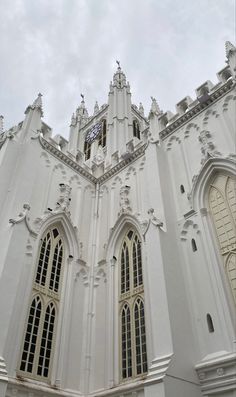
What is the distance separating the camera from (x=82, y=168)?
23609 millimetres

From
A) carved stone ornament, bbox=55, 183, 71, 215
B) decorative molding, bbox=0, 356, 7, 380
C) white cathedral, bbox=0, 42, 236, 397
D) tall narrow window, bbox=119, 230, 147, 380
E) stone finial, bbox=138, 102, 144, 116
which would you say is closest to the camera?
decorative molding, bbox=0, 356, 7, 380

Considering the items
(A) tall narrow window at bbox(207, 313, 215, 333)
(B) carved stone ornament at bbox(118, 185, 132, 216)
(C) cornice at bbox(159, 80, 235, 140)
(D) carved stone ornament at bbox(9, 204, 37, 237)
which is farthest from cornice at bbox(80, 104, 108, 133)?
(A) tall narrow window at bbox(207, 313, 215, 333)

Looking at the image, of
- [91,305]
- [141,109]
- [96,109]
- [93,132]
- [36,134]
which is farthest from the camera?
[96,109]

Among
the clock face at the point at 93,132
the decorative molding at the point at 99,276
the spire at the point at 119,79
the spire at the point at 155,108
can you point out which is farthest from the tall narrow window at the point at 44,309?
the spire at the point at 119,79

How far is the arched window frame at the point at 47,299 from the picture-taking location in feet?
46.3

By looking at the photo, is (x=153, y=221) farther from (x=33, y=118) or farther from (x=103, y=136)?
(x=103, y=136)

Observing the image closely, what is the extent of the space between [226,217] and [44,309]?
8.97 metres

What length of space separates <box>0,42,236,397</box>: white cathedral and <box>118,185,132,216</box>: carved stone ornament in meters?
0.07

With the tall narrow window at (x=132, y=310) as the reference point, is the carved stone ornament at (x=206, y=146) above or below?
above

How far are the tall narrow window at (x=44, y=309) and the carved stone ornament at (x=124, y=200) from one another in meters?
3.79

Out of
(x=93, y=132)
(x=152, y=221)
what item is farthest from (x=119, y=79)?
(x=152, y=221)

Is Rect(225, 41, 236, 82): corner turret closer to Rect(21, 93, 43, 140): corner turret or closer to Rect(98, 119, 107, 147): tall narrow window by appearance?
Rect(21, 93, 43, 140): corner turret

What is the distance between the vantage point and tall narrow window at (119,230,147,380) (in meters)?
14.4

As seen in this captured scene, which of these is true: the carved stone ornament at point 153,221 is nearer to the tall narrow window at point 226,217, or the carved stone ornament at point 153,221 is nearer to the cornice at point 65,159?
the tall narrow window at point 226,217
